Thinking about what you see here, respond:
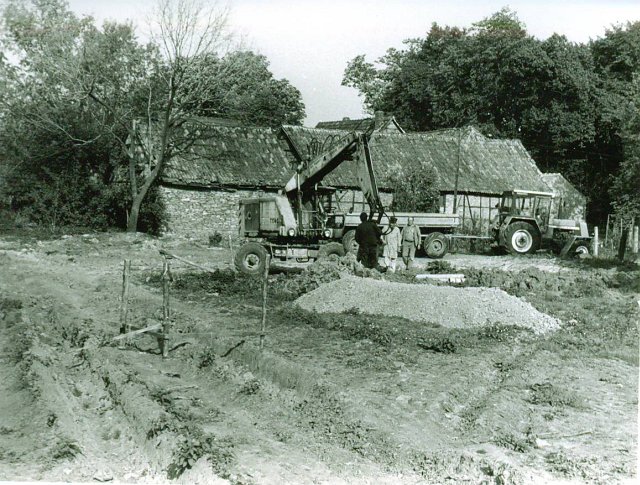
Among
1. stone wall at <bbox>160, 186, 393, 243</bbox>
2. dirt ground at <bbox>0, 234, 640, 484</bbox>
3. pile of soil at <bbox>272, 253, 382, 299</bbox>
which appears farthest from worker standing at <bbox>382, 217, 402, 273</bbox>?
stone wall at <bbox>160, 186, 393, 243</bbox>

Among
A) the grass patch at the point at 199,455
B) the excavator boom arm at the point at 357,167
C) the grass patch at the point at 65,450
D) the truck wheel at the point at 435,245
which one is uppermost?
the excavator boom arm at the point at 357,167

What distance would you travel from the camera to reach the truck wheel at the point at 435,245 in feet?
81.6

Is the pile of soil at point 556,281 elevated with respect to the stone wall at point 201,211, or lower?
lower

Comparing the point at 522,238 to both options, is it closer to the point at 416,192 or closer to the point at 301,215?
the point at 416,192

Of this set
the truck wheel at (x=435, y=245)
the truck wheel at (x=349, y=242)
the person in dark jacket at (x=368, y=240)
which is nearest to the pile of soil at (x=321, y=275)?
the person in dark jacket at (x=368, y=240)

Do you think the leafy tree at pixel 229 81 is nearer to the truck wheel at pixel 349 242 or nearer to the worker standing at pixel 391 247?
the truck wheel at pixel 349 242

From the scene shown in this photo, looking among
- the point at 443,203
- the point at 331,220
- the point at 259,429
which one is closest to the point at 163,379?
the point at 259,429

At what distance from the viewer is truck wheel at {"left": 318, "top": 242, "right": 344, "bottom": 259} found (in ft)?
61.3

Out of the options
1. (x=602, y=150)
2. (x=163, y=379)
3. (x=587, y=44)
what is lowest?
(x=163, y=379)

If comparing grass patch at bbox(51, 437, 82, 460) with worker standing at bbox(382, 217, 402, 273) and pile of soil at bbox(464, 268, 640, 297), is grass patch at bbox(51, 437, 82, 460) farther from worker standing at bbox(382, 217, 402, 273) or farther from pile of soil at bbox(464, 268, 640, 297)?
worker standing at bbox(382, 217, 402, 273)

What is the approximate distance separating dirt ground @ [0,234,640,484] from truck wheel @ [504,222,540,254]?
37.2 feet

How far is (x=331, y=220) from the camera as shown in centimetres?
2003

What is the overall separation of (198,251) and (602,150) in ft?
95.5

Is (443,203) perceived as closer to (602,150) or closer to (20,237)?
(602,150)
